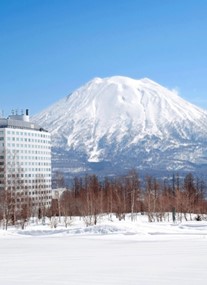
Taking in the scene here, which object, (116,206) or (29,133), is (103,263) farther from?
(29,133)

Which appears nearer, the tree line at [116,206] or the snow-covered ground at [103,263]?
the snow-covered ground at [103,263]

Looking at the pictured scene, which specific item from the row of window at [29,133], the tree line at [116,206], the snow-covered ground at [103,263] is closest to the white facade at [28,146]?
the row of window at [29,133]

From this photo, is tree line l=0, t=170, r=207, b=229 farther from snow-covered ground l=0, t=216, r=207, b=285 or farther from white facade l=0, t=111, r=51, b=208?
white facade l=0, t=111, r=51, b=208

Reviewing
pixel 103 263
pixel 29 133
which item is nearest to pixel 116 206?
pixel 103 263

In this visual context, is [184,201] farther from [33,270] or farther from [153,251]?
[33,270]

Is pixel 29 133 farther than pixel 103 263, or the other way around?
pixel 29 133

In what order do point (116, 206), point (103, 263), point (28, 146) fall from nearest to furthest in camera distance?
point (103, 263) → point (116, 206) → point (28, 146)

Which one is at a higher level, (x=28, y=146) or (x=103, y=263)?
(x=28, y=146)

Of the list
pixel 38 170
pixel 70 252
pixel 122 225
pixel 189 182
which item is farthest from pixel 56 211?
pixel 38 170

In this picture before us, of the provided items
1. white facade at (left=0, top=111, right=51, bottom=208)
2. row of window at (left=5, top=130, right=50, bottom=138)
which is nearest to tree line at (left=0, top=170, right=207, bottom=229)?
white facade at (left=0, top=111, right=51, bottom=208)

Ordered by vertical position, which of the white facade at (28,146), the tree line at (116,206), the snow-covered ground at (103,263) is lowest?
the snow-covered ground at (103,263)

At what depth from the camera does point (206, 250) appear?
18578 mm

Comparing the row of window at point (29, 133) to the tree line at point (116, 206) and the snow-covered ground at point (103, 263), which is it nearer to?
the tree line at point (116, 206)

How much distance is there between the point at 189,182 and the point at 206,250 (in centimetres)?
5268
